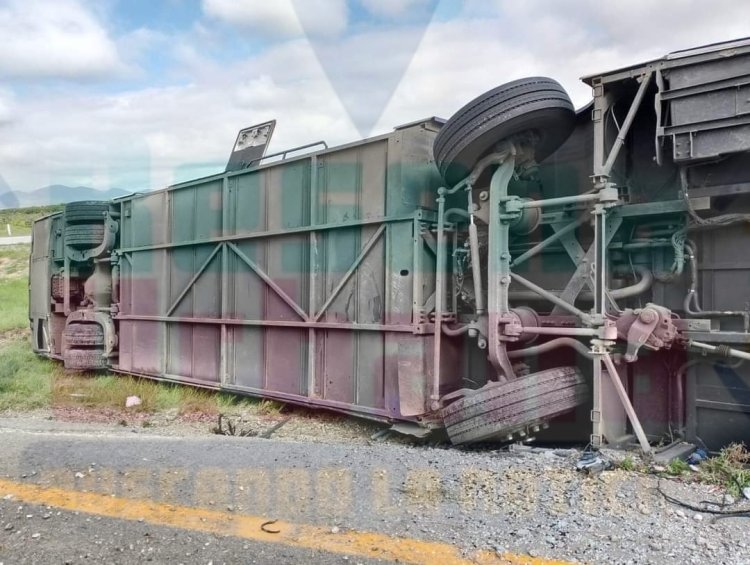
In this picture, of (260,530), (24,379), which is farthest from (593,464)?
(24,379)

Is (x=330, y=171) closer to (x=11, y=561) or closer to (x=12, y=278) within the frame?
(x=11, y=561)

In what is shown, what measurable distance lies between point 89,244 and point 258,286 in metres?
4.57

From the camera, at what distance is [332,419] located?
7098 millimetres

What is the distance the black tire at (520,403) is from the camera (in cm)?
505

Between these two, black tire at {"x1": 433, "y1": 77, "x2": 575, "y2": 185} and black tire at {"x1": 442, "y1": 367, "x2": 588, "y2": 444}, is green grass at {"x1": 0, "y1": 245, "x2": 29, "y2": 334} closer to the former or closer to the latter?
black tire at {"x1": 433, "y1": 77, "x2": 575, "y2": 185}

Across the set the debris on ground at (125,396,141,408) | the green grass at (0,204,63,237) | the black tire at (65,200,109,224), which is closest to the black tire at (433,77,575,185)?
the debris on ground at (125,396,141,408)

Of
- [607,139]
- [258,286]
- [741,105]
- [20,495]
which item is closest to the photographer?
[20,495]

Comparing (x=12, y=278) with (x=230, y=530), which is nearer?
(x=230, y=530)

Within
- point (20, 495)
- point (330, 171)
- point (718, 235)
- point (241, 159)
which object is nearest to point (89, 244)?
point (241, 159)

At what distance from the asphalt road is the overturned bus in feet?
3.35

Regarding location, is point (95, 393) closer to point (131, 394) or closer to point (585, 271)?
point (131, 394)

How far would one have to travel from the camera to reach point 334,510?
3703mm

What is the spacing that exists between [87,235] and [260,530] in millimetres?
8756

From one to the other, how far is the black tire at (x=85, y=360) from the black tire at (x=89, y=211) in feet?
7.03
